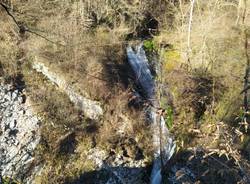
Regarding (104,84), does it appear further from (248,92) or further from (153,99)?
(248,92)

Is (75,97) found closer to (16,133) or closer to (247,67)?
(16,133)

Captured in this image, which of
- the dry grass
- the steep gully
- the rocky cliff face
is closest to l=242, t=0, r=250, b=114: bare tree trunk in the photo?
the dry grass

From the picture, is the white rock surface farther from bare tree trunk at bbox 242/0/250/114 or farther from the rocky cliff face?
bare tree trunk at bbox 242/0/250/114

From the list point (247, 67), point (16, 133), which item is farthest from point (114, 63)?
point (247, 67)

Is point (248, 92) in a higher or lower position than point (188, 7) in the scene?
lower

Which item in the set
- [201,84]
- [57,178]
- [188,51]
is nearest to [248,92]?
[201,84]
